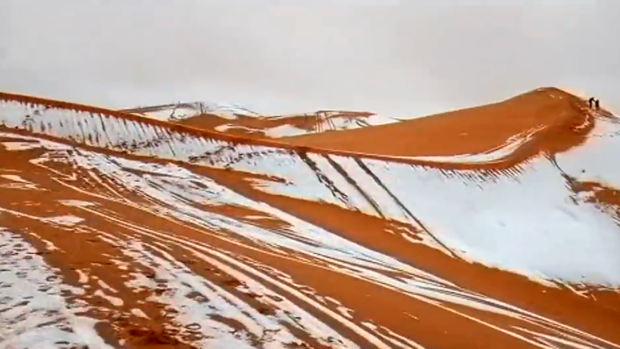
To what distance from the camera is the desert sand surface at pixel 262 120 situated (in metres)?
13.5

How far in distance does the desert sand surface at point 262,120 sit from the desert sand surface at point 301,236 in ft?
11.7

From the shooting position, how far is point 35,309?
405 centimetres

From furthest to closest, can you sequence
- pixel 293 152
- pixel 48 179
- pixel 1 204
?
pixel 293 152
pixel 48 179
pixel 1 204

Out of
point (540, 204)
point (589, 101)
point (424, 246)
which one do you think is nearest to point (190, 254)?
point (424, 246)

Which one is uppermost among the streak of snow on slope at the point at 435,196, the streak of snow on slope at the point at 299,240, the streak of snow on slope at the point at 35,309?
the streak of snow on slope at the point at 435,196

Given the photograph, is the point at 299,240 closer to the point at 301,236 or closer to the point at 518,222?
the point at 301,236

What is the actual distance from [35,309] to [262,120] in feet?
37.4

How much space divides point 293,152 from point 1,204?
340cm

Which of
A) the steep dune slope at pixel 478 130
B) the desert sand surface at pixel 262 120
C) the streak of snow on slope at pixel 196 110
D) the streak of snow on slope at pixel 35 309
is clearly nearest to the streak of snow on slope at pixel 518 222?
the steep dune slope at pixel 478 130

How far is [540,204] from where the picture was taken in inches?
321

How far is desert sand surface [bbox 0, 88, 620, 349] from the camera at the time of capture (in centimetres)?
432

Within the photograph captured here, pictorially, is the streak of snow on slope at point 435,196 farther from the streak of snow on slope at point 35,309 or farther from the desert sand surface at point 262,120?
the desert sand surface at point 262,120

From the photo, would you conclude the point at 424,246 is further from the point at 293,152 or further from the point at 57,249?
the point at 57,249

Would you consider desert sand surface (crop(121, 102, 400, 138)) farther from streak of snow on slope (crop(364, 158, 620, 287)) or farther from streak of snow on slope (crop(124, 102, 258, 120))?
streak of snow on slope (crop(364, 158, 620, 287))
